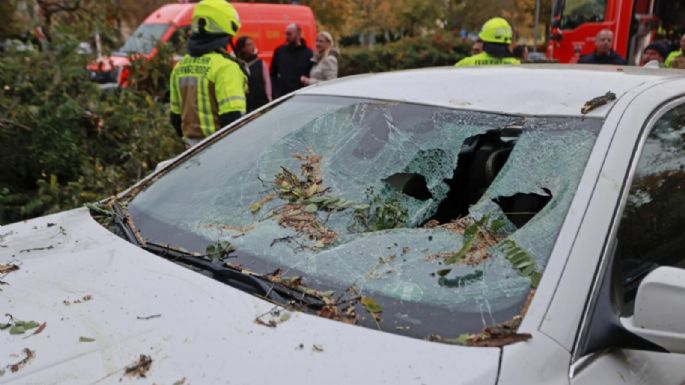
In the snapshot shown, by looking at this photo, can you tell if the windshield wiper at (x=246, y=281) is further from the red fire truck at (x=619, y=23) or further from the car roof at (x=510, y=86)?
the red fire truck at (x=619, y=23)

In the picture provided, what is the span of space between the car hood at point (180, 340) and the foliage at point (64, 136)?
280 centimetres

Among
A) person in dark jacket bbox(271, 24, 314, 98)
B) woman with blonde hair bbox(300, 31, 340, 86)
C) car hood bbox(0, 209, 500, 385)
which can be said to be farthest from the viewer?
person in dark jacket bbox(271, 24, 314, 98)

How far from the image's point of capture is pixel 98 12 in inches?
237

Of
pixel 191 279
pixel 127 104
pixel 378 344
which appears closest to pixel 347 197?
pixel 191 279

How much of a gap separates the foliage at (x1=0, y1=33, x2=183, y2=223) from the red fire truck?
6.84 metres

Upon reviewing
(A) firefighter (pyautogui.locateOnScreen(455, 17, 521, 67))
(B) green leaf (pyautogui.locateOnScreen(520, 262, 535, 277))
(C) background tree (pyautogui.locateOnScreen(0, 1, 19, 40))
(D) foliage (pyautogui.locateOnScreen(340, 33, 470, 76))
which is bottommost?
(D) foliage (pyautogui.locateOnScreen(340, 33, 470, 76))

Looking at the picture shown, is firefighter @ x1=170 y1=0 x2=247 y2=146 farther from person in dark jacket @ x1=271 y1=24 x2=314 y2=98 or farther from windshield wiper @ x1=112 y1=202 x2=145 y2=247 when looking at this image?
person in dark jacket @ x1=271 y1=24 x2=314 y2=98

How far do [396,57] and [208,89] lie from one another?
13190 mm

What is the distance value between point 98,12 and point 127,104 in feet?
3.65

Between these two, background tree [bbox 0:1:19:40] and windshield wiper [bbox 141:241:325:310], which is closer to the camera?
windshield wiper [bbox 141:241:325:310]

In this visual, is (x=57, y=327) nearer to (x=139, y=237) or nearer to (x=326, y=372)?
(x=139, y=237)

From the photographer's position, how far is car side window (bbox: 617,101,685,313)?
5.57 ft

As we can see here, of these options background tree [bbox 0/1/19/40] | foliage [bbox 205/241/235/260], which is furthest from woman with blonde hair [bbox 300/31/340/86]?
foliage [bbox 205/241/235/260]

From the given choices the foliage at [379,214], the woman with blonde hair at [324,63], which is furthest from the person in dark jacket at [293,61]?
the foliage at [379,214]
